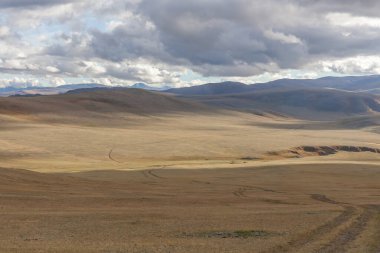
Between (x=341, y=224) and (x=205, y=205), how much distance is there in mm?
11702

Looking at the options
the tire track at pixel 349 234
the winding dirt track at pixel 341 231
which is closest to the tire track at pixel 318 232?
the winding dirt track at pixel 341 231

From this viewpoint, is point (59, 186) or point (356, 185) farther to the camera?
point (356, 185)

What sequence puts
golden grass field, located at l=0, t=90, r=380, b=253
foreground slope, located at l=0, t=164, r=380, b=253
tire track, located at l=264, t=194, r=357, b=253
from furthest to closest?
golden grass field, located at l=0, t=90, r=380, b=253 → foreground slope, located at l=0, t=164, r=380, b=253 → tire track, located at l=264, t=194, r=357, b=253

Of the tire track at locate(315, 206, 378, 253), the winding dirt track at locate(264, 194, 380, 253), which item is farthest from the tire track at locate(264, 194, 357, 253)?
the tire track at locate(315, 206, 378, 253)

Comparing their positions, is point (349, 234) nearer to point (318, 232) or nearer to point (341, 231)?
point (341, 231)

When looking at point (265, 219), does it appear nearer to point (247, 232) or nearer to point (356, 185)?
point (247, 232)

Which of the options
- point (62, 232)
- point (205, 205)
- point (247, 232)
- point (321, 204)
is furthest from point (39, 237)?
point (321, 204)

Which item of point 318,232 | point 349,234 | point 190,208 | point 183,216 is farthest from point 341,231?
point 190,208

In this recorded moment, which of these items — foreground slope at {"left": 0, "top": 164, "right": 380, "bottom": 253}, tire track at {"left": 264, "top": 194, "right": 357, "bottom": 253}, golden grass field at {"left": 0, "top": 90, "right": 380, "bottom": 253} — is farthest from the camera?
golden grass field at {"left": 0, "top": 90, "right": 380, "bottom": 253}

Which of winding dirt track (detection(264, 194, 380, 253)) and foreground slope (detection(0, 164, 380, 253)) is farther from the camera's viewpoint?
foreground slope (detection(0, 164, 380, 253))

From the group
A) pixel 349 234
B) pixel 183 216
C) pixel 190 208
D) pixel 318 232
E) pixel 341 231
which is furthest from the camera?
pixel 190 208

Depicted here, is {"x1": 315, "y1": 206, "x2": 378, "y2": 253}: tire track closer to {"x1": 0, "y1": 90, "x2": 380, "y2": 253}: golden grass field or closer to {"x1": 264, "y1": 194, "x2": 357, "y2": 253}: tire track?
{"x1": 0, "y1": 90, "x2": 380, "y2": 253}: golden grass field

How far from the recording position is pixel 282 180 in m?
67.6

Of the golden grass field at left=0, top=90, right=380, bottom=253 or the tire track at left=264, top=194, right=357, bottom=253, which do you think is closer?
the tire track at left=264, top=194, right=357, bottom=253
